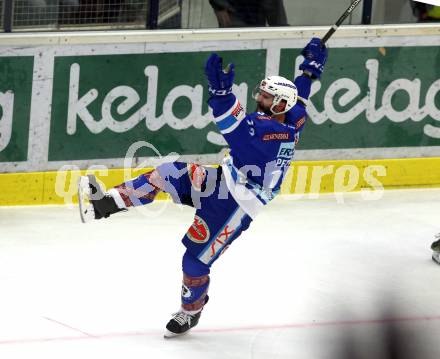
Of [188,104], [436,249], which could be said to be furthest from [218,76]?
[188,104]

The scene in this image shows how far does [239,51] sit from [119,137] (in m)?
1.28

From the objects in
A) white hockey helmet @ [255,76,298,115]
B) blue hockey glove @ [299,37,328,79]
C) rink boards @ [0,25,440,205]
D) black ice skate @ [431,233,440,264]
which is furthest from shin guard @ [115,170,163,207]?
rink boards @ [0,25,440,205]

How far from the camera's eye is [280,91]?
5.66 metres

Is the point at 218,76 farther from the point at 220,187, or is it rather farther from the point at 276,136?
the point at 220,187

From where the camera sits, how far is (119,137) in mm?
8688

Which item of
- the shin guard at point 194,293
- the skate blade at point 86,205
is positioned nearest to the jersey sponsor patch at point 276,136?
the shin guard at point 194,293

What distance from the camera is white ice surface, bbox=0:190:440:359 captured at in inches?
227

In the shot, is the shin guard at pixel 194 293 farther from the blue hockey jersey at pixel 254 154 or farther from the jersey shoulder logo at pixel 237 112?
the jersey shoulder logo at pixel 237 112

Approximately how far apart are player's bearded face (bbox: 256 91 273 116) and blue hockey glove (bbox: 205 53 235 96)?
1.78 ft

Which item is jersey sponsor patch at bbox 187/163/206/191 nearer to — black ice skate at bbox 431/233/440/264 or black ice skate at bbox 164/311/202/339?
black ice skate at bbox 164/311/202/339

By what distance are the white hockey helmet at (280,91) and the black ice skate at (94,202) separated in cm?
102

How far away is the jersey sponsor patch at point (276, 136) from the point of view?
5.45 m

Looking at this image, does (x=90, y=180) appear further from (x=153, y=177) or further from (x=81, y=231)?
(x=81, y=231)

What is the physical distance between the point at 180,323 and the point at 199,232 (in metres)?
0.57
